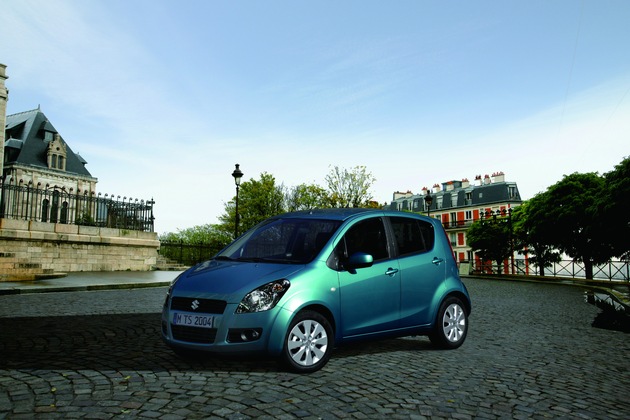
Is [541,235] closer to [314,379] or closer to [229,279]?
[314,379]

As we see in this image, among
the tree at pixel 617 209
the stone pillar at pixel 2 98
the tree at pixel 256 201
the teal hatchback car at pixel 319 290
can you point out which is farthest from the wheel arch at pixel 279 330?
the tree at pixel 256 201

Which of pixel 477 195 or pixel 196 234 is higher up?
pixel 477 195

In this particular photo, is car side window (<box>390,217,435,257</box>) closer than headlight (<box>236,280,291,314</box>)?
No

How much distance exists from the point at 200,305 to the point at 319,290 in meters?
1.21

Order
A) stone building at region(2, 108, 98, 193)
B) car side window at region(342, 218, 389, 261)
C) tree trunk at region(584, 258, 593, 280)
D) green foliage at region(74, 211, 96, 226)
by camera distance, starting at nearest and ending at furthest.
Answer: car side window at region(342, 218, 389, 261) → green foliage at region(74, 211, 96, 226) → tree trunk at region(584, 258, 593, 280) → stone building at region(2, 108, 98, 193)

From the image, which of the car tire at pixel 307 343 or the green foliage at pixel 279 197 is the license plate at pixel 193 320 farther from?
the green foliage at pixel 279 197

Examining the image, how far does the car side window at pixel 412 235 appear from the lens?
21.5ft

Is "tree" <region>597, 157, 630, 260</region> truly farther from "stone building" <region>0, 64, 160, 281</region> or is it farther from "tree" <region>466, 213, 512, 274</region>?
"tree" <region>466, 213, 512, 274</region>

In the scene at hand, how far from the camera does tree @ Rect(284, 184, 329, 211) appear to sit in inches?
2085

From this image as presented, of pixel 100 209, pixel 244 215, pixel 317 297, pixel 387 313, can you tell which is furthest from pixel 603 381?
pixel 244 215

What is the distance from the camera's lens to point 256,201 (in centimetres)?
5184

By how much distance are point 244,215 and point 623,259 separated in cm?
3348

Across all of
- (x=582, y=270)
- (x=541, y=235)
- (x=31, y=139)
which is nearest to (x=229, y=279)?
(x=541, y=235)

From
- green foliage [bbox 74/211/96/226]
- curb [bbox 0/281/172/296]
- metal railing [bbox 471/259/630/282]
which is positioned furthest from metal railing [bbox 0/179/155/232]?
metal railing [bbox 471/259/630/282]
